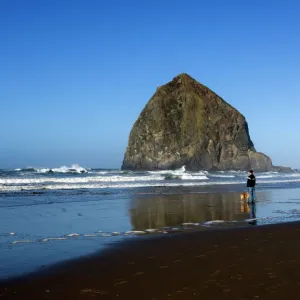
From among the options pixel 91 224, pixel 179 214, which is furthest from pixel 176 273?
pixel 179 214

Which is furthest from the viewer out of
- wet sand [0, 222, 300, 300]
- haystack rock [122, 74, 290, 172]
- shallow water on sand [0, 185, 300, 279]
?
haystack rock [122, 74, 290, 172]

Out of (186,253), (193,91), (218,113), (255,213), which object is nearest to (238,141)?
(218,113)

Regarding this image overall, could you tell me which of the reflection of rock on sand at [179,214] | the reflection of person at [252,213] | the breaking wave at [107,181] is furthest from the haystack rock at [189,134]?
the reflection of rock on sand at [179,214]

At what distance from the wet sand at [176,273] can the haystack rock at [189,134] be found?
98.1 m

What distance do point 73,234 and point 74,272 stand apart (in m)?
4.22

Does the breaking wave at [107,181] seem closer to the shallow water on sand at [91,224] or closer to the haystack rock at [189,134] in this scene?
the shallow water on sand at [91,224]

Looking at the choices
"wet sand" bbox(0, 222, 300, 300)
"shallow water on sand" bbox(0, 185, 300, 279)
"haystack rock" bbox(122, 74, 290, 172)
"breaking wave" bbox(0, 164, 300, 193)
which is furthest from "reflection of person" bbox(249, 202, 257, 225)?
"haystack rock" bbox(122, 74, 290, 172)

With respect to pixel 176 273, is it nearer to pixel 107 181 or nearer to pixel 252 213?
pixel 252 213

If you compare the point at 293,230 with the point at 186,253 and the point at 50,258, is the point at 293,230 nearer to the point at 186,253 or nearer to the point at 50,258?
the point at 186,253

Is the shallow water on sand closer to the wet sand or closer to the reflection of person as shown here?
the reflection of person

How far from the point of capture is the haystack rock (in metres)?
111

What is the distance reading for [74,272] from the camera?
680 centimetres

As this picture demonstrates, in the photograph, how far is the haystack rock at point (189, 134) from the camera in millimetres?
111000

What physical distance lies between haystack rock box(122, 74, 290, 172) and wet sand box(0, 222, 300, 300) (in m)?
98.1
